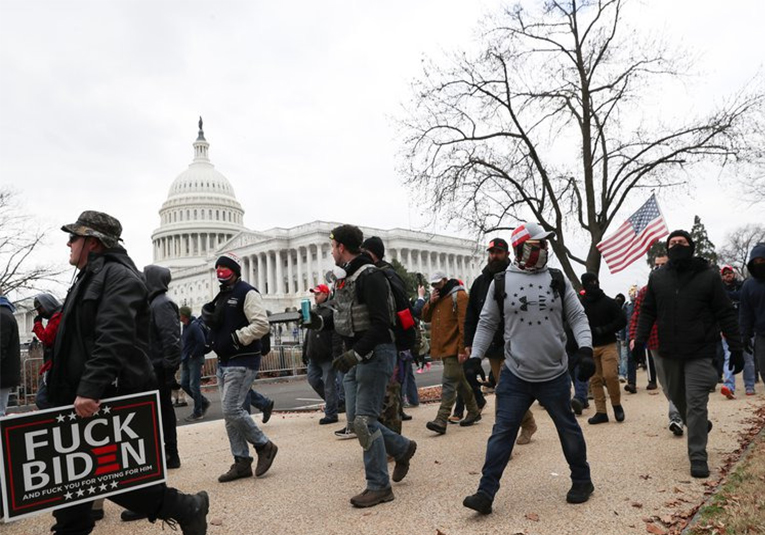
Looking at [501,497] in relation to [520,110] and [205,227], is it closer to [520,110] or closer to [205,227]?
[520,110]

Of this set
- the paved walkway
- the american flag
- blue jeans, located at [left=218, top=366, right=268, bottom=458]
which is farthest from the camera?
the american flag

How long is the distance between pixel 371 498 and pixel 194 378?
6.61 m

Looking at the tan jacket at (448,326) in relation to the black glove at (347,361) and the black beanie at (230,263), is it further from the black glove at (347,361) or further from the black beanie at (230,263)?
the black glove at (347,361)

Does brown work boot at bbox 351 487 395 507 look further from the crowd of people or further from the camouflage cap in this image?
the camouflage cap

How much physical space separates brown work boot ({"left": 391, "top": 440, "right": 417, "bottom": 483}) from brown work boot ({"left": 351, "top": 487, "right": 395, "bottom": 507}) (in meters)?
0.46

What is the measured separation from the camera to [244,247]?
354 feet

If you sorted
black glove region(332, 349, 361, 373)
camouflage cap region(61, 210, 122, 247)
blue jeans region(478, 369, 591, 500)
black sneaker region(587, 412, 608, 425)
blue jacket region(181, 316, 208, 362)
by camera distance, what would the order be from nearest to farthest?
camouflage cap region(61, 210, 122, 247) < blue jeans region(478, 369, 591, 500) < black glove region(332, 349, 361, 373) < black sneaker region(587, 412, 608, 425) < blue jacket region(181, 316, 208, 362)

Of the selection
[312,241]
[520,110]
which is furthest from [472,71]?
[312,241]

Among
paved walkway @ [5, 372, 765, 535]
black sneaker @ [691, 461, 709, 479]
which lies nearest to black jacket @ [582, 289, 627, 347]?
paved walkway @ [5, 372, 765, 535]

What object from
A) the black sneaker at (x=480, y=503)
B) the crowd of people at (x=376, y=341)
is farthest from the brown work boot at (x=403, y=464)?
the black sneaker at (x=480, y=503)

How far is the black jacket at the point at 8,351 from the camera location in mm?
6133

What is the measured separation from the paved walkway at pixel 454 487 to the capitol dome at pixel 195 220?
117893mm

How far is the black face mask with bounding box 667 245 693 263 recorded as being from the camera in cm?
562

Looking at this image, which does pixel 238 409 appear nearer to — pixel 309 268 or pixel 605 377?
pixel 605 377
